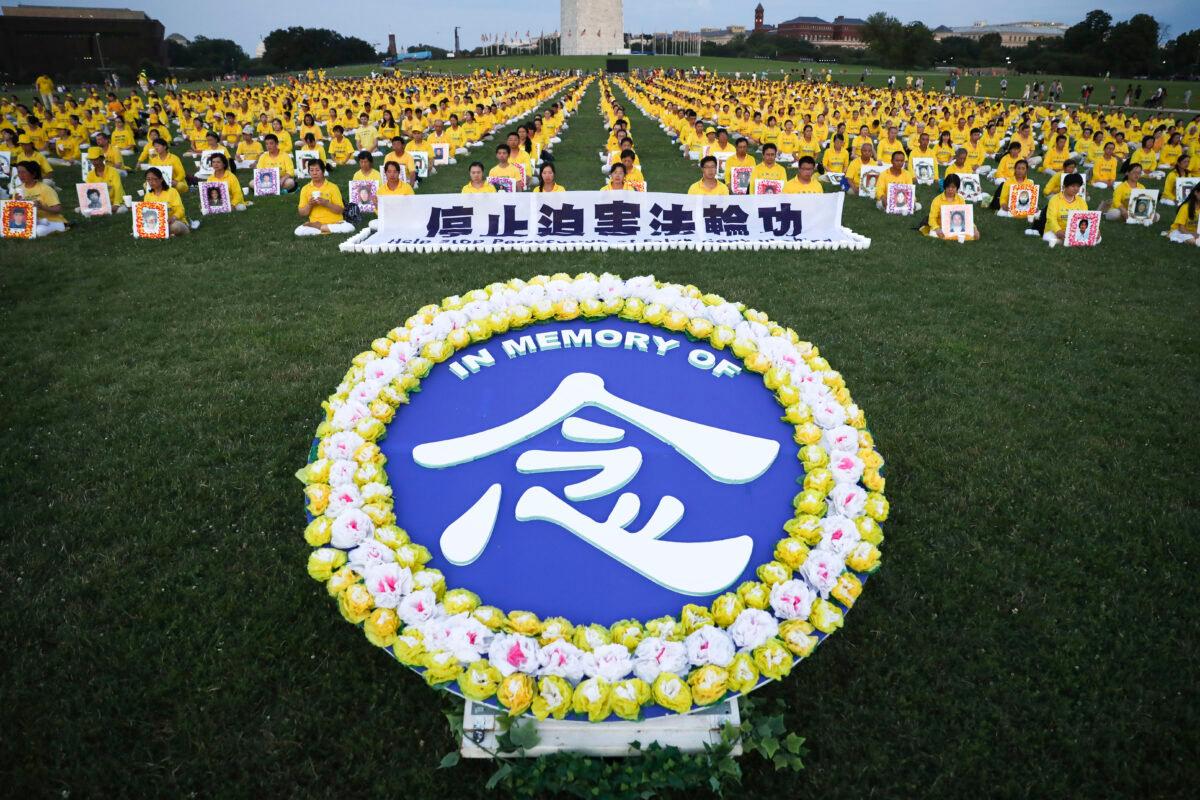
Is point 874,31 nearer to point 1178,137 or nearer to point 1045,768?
point 1178,137

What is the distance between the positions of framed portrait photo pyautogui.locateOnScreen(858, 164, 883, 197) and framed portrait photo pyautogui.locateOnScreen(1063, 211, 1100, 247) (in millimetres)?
4798

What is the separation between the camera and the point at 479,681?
294 cm

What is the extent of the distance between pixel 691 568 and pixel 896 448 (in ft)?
10.0

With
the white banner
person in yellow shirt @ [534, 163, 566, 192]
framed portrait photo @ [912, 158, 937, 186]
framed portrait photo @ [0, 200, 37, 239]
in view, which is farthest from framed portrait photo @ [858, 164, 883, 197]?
framed portrait photo @ [0, 200, 37, 239]

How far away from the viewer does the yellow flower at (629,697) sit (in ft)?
9.41

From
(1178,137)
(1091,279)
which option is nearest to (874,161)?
(1178,137)

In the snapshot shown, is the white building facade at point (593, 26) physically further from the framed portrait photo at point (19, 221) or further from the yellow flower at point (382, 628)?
the yellow flower at point (382, 628)

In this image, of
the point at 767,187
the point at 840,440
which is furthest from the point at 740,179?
the point at 840,440

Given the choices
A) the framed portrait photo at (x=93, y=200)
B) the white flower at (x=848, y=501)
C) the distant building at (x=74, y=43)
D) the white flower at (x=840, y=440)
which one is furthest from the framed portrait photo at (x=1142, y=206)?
the distant building at (x=74, y=43)

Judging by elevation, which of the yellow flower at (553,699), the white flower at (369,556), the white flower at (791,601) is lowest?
the yellow flower at (553,699)

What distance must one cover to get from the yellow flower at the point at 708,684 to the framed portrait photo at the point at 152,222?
12436 mm

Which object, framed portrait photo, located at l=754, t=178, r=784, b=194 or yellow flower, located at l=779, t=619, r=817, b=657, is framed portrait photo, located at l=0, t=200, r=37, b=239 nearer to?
framed portrait photo, located at l=754, t=178, r=784, b=194

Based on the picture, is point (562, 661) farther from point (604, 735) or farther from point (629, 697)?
point (604, 735)

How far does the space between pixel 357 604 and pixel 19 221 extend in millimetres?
12816
